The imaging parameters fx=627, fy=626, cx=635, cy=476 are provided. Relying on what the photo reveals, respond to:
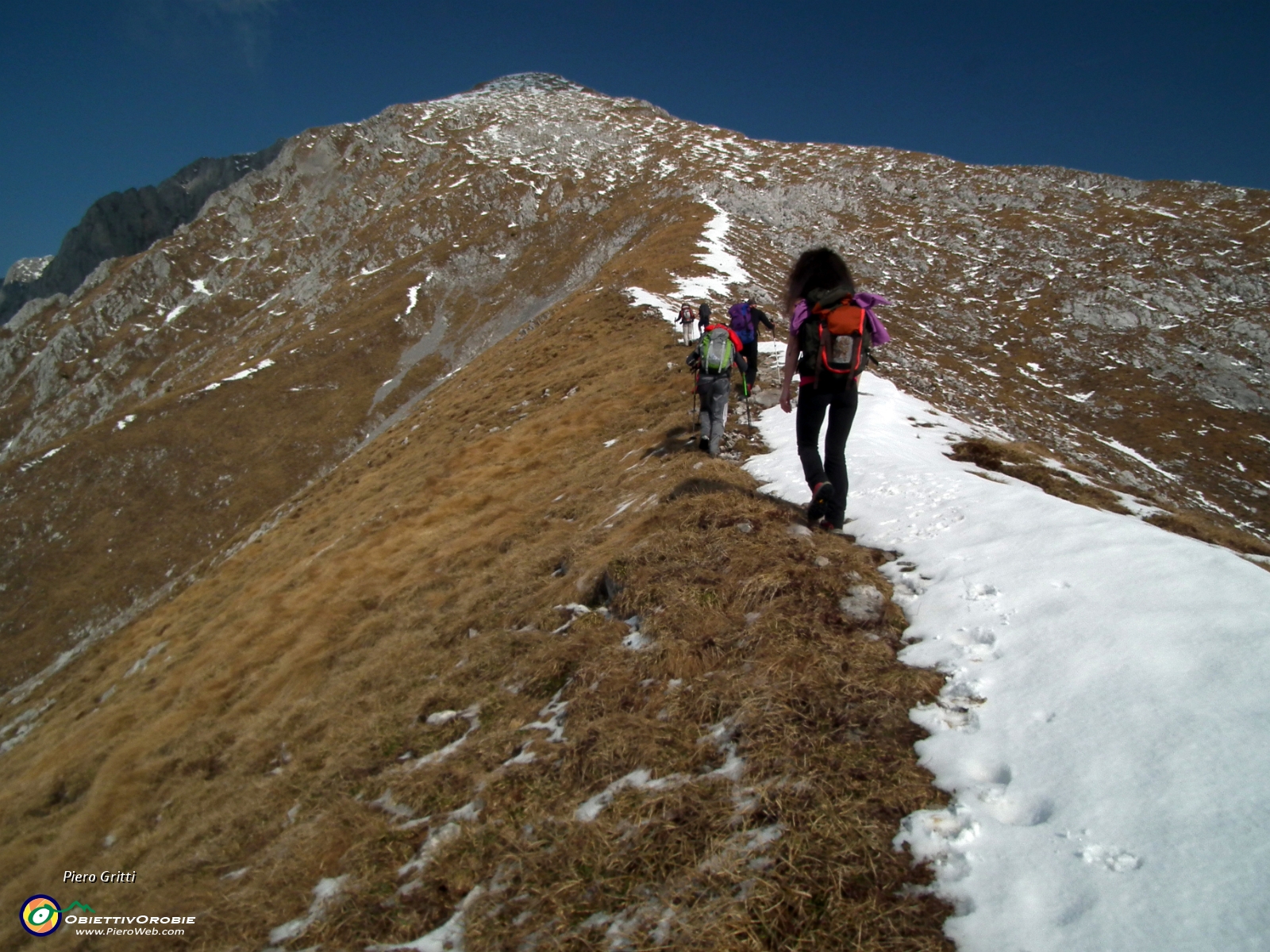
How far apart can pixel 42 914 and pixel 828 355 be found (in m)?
12.3

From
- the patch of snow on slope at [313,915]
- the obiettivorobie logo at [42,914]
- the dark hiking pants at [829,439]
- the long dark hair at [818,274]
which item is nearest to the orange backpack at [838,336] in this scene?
the long dark hair at [818,274]

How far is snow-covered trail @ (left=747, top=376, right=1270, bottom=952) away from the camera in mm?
2799

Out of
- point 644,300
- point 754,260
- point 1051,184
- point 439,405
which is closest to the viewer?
point 644,300

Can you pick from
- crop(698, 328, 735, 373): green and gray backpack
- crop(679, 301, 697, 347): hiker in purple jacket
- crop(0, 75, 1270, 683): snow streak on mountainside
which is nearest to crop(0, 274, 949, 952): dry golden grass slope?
crop(698, 328, 735, 373): green and gray backpack

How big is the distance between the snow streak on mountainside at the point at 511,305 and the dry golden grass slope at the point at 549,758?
29055mm

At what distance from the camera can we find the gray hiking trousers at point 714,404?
36.9 ft

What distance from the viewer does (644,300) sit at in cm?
3441

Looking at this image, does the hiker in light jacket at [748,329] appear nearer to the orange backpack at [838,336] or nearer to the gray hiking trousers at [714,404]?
the gray hiking trousers at [714,404]

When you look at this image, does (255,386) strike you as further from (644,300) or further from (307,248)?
(644,300)

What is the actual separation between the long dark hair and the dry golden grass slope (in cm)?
268

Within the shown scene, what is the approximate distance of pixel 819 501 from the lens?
293 inches

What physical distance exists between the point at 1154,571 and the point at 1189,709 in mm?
1922

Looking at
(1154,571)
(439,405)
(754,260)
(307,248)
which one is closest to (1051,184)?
(754,260)

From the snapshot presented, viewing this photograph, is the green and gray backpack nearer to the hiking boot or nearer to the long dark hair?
the long dark hair
